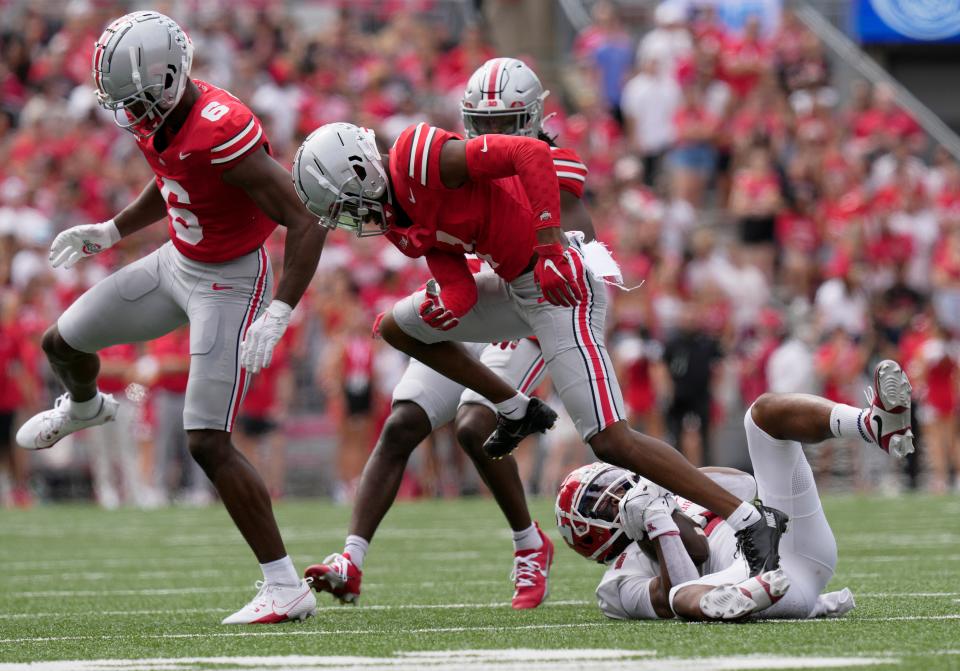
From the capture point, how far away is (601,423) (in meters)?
5.51

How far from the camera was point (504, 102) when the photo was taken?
664 centimetres

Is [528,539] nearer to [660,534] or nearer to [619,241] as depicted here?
[660,534]

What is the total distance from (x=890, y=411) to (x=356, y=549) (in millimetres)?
2113

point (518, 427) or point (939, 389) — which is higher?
point (518, 427)

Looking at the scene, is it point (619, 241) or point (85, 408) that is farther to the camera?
point (619, 241)

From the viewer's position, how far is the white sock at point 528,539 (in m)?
6.57

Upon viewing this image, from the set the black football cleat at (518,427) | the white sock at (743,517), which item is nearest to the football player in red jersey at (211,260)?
the black football cleat at (518,427)

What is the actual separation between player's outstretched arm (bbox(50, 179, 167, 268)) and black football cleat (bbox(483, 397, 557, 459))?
5.18ft

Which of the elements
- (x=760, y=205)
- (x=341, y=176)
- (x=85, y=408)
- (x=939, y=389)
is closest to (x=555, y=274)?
(x=341, y=176)

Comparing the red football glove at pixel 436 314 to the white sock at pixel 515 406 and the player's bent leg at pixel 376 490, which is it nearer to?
the white sock at pixel 515 406

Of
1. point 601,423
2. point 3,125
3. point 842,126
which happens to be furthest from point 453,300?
point 842,126

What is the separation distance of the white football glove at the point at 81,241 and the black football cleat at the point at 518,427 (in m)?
1.72

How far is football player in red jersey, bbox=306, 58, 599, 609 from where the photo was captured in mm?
6344

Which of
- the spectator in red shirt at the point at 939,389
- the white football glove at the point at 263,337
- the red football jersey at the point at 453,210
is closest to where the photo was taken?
the red football jersey at the point at 453,210
